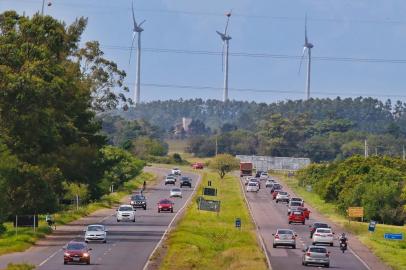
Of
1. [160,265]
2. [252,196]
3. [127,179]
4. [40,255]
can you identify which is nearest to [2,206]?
[40,255]

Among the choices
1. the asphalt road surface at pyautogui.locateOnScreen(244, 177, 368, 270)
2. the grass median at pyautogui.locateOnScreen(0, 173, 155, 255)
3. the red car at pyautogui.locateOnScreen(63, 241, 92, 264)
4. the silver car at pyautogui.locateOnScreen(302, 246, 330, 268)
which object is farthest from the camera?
the grass median at pyautogui.locateOnScreen(0, 173, 155, 255)

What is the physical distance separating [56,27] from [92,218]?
64.8ft

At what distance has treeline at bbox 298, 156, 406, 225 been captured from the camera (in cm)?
12506

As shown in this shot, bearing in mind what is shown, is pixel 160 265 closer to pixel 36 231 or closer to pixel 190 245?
pixel 190 245

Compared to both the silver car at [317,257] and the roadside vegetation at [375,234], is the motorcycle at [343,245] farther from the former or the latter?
the silver car at [317,257]

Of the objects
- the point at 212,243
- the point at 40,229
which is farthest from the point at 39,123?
the point at 212,243

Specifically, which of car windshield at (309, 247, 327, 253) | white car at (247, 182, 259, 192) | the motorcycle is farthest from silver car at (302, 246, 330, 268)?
white car at (247, 182, 259, 192)

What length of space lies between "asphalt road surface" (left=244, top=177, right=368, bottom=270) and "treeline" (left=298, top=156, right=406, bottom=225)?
22.7 ft

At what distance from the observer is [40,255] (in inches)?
2758

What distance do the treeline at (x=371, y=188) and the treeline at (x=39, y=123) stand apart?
29414 mm

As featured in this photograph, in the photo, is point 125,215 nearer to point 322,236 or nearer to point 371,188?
point 322,236

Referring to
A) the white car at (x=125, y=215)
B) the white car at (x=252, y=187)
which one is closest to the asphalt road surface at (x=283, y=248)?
the white car at (x=125, y=215)

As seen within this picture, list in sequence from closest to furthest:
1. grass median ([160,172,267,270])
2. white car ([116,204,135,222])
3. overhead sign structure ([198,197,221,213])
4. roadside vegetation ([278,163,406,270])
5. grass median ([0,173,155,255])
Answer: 1. grass median ([160,172,267,270])
2. grass median ([0,173,155,255])
3. roadside vegetation ([278,163,406,270])
4. white car ([116,204,135,222])
5. overhead sign structure ([198,197,221,213])

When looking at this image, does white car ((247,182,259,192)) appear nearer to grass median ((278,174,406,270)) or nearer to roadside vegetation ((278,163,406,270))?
roadside vegetation ((278,163,406,270))
